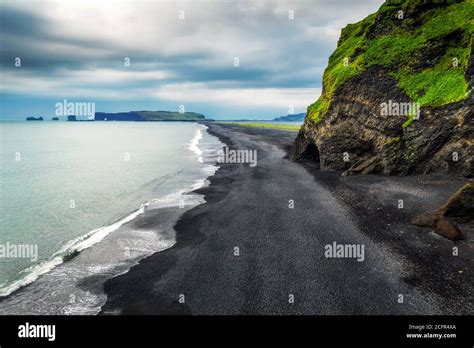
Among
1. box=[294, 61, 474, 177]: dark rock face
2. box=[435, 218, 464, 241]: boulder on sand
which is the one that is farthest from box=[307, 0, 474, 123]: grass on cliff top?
box=[435, 218, 464, 241]: boulder on sand

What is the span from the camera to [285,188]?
26688mm

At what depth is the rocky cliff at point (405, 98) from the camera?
80.1 ft

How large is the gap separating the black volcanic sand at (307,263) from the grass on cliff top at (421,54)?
823 centimetres

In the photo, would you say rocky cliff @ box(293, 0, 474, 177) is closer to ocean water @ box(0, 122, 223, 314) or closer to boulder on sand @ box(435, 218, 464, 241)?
boulder on sand @ box(435, 218, 464, 241)

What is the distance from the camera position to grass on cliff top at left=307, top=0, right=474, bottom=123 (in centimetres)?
2627

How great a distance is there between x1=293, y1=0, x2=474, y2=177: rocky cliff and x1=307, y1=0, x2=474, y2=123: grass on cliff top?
75mm

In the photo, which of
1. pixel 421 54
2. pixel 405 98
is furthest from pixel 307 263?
pixel 421 54

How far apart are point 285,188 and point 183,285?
52.1ft

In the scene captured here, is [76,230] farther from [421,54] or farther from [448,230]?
[421,54]

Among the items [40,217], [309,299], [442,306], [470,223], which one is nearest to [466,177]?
[470,223]

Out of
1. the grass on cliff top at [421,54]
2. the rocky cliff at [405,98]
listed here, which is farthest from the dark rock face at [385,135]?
the grass on cliff top at [421,54]

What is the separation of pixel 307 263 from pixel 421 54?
25.1 metres
